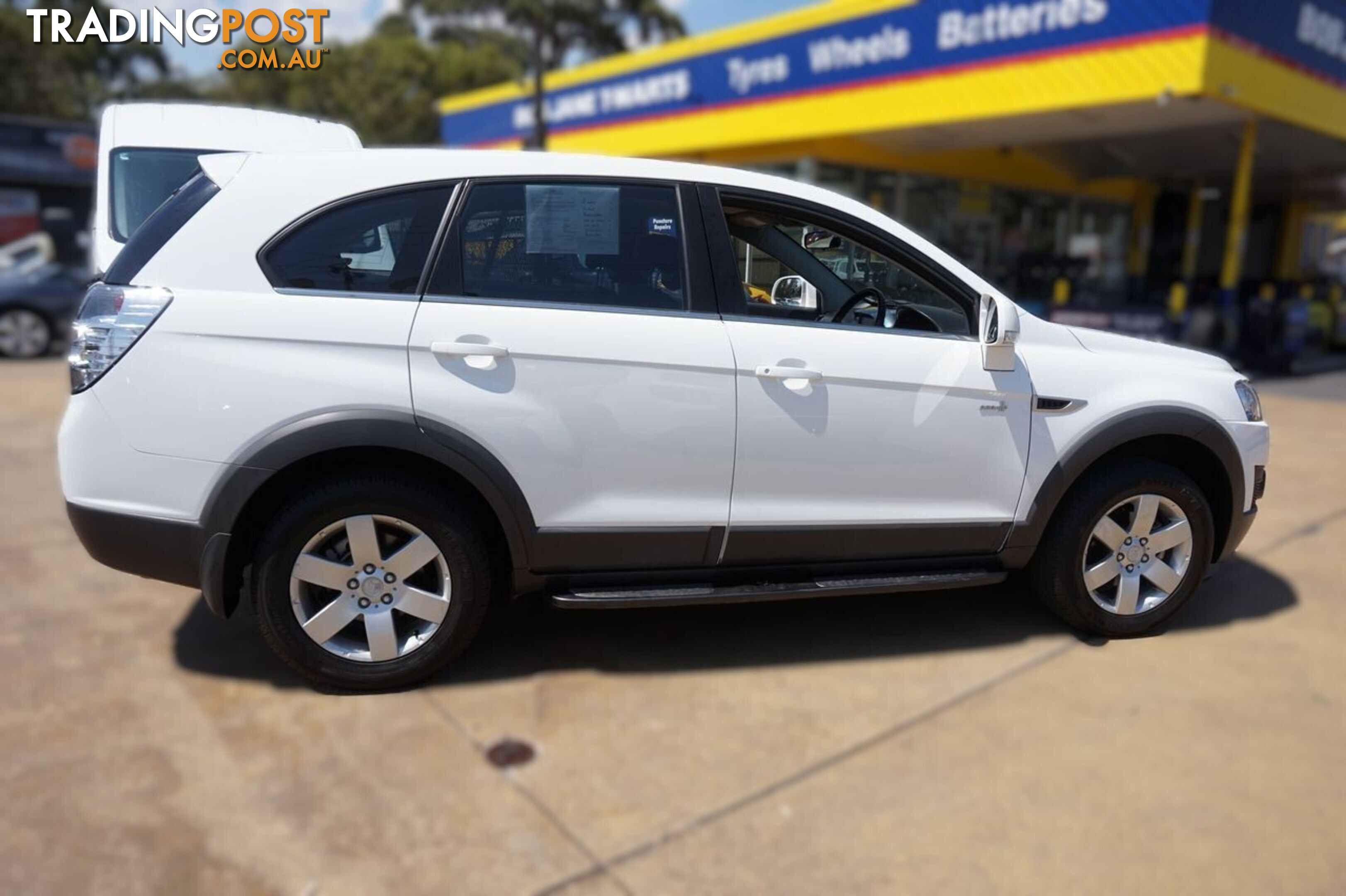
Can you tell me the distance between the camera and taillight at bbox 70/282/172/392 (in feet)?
9.64

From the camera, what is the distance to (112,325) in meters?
2.95

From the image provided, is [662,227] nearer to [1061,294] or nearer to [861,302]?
[861,302]

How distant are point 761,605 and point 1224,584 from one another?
6.88 feet

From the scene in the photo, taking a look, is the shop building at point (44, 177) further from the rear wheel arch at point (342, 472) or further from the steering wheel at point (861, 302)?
the steering wheel at point (861, 302)

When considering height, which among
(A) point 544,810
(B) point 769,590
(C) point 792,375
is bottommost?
(A) point 544,810

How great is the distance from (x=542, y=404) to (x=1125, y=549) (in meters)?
2.24

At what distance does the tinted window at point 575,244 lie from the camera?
312cm

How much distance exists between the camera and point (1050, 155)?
17.7 meters

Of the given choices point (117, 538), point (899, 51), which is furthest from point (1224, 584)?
point (899, 51)

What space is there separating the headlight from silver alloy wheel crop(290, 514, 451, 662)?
3.08 m

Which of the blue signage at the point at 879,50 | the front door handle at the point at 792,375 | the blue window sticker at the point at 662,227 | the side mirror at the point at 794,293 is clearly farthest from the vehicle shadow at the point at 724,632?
the blue signage at the point at 879,50

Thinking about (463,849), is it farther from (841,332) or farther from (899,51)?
(899,51)

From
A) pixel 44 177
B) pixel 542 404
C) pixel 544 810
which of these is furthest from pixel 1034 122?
pixel 44 177

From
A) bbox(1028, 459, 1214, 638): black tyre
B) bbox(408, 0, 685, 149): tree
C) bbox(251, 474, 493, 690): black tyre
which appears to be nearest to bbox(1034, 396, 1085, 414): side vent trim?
bbox(1028, 459, 1214, 638): black tyre
